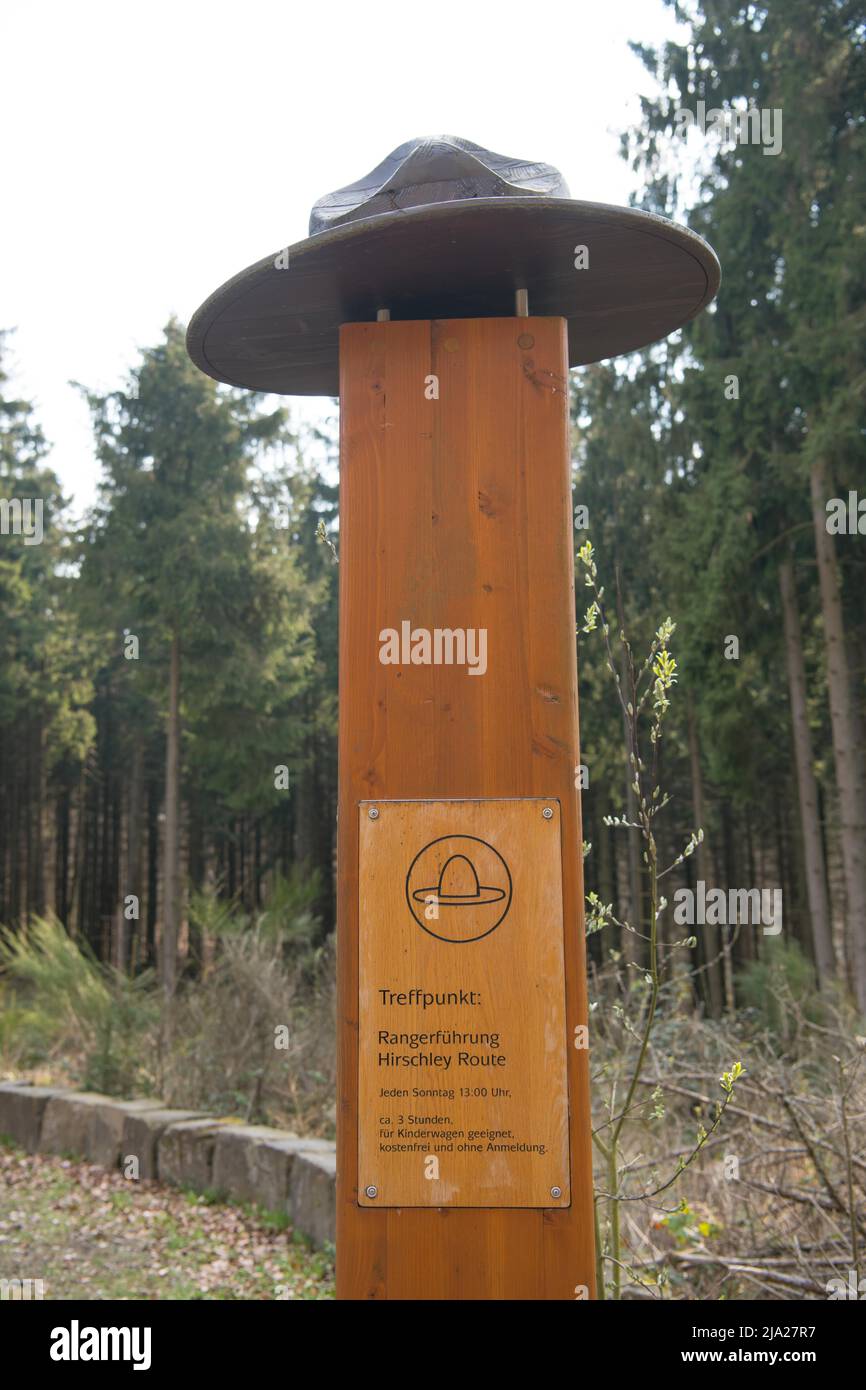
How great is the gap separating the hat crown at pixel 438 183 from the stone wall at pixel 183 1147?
487 cm

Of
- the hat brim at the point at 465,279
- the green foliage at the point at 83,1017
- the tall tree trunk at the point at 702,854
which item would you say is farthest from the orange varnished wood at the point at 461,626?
the tall tree trunk at the point at 702,854

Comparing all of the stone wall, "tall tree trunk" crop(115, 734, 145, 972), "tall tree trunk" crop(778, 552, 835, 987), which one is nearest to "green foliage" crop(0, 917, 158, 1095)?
the stone wall

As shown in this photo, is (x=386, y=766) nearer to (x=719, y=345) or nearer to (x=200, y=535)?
(x=719, y=345)

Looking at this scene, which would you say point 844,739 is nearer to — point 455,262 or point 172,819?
point 172,819

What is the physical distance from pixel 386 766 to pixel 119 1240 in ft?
17.1

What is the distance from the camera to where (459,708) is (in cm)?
227

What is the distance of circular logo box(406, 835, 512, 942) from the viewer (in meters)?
2.19

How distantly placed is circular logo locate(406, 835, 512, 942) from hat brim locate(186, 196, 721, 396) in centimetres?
114

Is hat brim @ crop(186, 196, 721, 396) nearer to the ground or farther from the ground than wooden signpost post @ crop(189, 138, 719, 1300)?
farther from the ground

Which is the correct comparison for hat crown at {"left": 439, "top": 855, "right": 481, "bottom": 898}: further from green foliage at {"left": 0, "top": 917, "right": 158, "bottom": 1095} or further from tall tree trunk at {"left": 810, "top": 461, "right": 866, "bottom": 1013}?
tall tree trunk at {"left": 810, "top": 461, "right": 866, "bottom": 1013}

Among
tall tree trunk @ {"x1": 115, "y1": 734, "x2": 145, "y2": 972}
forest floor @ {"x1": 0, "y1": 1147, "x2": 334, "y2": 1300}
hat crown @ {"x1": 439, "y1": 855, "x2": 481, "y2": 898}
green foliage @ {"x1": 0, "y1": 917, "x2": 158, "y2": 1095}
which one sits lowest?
forest floor @ {"x1": 0, "y1": 1147, "x2": 334, "y2": 1300}

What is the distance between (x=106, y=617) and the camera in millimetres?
15398

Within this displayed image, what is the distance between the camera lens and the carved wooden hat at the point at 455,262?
2.25 meters

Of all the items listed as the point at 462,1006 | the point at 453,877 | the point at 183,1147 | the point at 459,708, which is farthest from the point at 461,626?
the point at 183,1147
